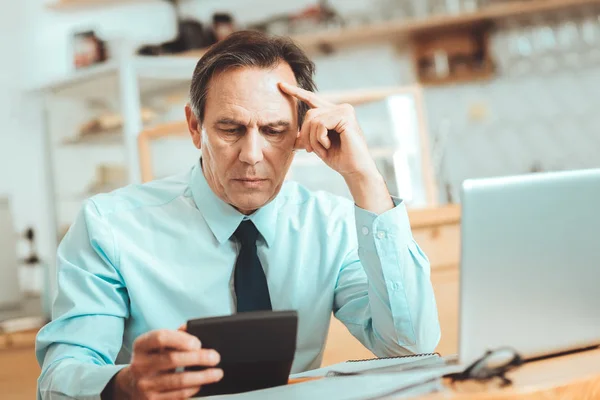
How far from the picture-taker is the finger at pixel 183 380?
0.77m

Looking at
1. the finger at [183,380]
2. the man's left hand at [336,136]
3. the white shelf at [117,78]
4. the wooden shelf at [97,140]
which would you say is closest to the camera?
the finger at [183,380]

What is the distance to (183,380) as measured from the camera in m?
0.78

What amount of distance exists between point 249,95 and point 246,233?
0.87ft

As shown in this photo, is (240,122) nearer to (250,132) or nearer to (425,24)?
(250,132)

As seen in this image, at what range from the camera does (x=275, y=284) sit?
133cm

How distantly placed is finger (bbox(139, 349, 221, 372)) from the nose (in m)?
0.50

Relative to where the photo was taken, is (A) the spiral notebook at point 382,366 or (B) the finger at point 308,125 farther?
(B) the finger at point 308,125

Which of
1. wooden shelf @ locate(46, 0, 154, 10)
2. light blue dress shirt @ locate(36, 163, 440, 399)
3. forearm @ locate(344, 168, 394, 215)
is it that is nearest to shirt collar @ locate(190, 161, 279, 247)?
light blue dress shirt @ locate(36, 163, 440, 399)

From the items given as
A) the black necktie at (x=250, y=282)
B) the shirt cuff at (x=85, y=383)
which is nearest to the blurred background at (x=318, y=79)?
the black necktie at (x=250, y=282)

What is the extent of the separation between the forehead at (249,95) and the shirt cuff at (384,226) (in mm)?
260

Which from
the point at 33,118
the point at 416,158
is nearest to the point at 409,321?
the point at 416,158

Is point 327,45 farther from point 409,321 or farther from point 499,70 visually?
point 409,321

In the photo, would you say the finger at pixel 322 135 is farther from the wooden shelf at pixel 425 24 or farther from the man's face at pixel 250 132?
the wooden shelf at pixel 425 24

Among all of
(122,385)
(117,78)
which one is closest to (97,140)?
(117,78)
